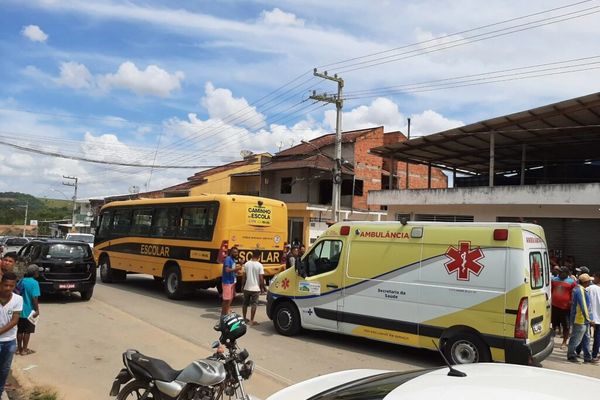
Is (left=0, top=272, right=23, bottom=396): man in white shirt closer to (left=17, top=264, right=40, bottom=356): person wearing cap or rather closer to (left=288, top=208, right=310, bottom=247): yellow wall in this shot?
(left=17, top=264, right=40, bottom=356): person wearing cap

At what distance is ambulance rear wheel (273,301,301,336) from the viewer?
32.0ft

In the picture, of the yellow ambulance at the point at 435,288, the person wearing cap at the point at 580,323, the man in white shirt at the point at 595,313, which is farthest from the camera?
the man in white shirt at the point at 595,313

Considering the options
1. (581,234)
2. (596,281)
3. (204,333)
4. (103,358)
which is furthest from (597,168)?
(103,358)

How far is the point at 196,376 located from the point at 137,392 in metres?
0.90

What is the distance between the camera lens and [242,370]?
467cm

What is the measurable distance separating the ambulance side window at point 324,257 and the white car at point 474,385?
6416mm

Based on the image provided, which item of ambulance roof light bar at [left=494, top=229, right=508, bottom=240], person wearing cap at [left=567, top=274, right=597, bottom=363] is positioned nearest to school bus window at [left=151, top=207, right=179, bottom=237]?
ambulance roof light bar at [left=494, top=229, right=508, bottom=240]

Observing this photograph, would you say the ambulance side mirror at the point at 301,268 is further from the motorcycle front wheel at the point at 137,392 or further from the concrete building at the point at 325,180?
the concrete building at the point at 325,180

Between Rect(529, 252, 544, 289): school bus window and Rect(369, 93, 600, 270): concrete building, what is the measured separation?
10417 millimetres

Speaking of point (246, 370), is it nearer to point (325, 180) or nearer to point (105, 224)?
point (105, 224)

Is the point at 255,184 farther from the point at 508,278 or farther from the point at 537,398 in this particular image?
the point at 537,398

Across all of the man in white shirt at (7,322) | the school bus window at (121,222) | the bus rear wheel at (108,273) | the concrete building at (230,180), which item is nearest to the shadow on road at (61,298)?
the school bus window at (121,222)

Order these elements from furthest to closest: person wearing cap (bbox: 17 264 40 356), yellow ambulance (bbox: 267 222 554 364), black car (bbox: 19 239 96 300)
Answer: black car (bbox: 19 239 96 300)
person wearing cap (bbox: 17 264 40 356)
yellow ambulance (bbox: 267 222 554 364)

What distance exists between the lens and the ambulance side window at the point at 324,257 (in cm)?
934
